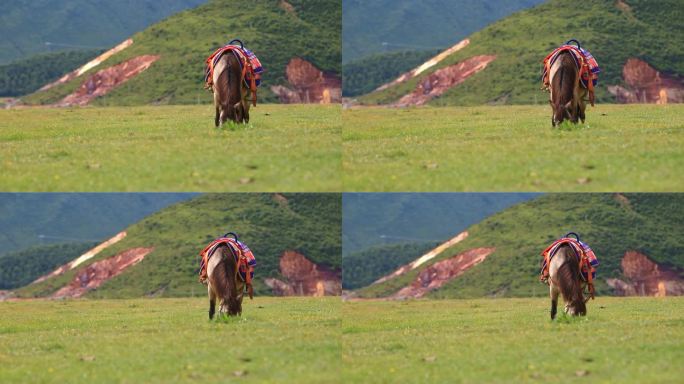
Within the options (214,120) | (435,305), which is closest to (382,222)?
(435,305)

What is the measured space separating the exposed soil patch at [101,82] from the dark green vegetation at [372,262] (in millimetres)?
18710

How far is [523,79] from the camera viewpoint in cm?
7519

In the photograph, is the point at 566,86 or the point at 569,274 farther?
the point at 566,86

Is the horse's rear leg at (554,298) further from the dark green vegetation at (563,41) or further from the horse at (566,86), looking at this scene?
the dark green vegetation at (563,41)

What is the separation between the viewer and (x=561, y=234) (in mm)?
65500

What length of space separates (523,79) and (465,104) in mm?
13825

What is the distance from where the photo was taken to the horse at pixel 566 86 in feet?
143

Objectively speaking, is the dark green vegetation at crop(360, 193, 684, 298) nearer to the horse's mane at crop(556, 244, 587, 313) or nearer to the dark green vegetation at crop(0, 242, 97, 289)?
the horse's mane at crop(556, 244, 587, 313)

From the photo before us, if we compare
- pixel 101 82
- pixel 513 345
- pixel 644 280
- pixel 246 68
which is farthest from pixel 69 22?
pixel 513 345

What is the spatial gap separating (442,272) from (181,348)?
72.0 ft

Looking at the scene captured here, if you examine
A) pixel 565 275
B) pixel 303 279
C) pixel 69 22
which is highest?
pixel 69 22

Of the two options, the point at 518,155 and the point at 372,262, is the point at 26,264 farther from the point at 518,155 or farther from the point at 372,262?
the point at 518,155

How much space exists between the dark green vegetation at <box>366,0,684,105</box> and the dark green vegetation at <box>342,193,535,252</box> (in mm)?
5717

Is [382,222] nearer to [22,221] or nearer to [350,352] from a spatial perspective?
[350,352]
